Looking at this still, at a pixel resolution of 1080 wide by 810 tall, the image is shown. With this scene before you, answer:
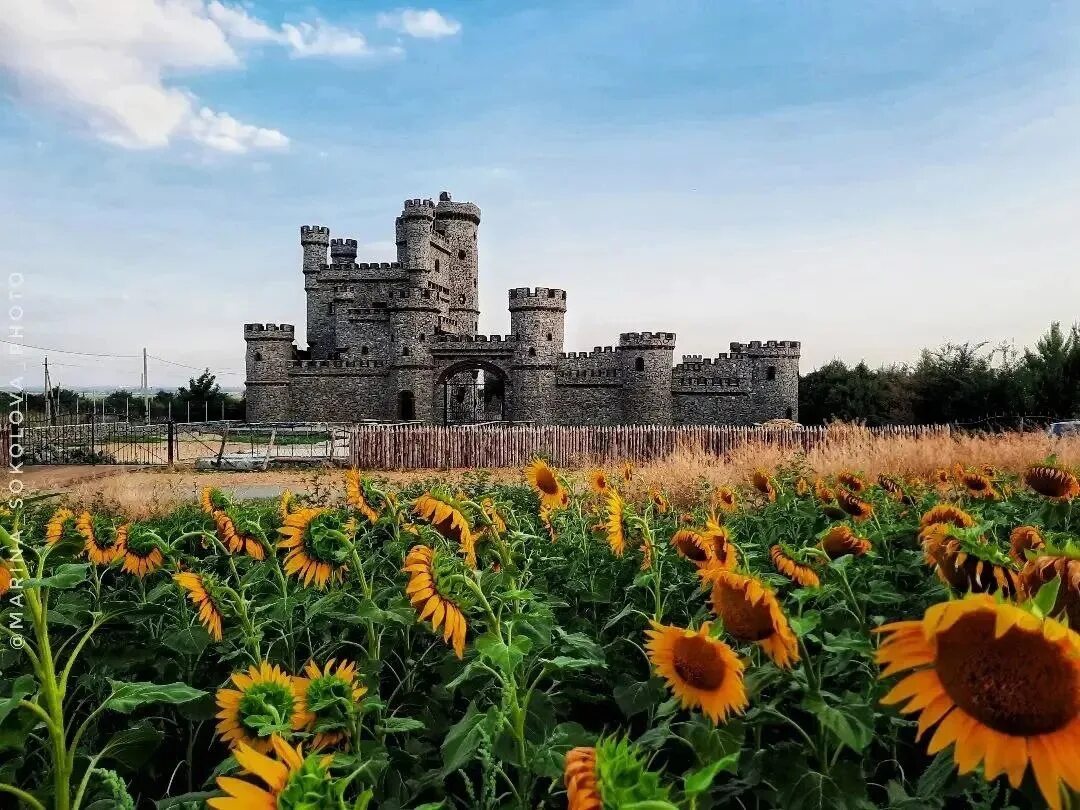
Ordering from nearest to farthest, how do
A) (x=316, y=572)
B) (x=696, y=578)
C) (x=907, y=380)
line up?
(x=316, y=572)
(x=696, y=578)
(x=907, y=380)

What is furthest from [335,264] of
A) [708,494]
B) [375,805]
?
[375,805]

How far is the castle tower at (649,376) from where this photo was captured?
36.2 meters

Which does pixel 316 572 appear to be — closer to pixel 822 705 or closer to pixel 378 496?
pixel 378 496

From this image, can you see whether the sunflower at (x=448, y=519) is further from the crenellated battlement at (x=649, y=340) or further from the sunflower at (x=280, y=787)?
the crenellated battlement at (x=649, y=340)

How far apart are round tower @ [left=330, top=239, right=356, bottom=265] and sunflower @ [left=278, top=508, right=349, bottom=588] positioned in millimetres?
46457

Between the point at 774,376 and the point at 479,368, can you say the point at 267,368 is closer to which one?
the point at 479,368

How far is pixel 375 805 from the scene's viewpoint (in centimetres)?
148

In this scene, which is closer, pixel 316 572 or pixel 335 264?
pixel 316 572

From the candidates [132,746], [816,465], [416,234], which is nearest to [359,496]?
[132,746]

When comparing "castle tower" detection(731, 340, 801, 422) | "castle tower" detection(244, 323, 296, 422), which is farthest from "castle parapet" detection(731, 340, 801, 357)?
"castle tower" detection(244, 323, 296, 422)

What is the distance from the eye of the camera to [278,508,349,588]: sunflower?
2004 mm

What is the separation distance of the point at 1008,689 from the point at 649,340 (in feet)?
118

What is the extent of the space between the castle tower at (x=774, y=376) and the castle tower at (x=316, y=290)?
24752 mm

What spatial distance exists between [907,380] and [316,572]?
33.4m
